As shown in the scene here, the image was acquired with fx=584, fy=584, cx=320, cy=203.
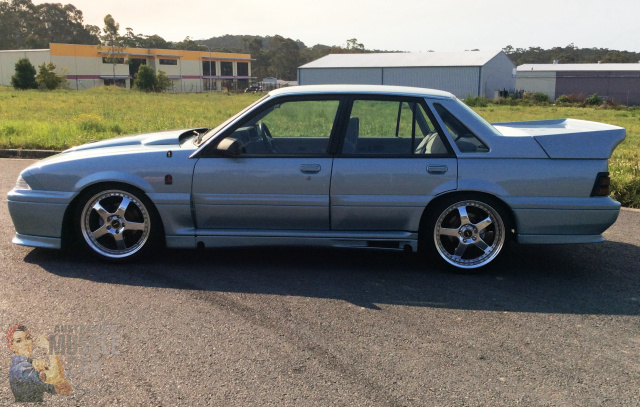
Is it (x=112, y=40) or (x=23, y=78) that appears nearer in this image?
(x=23, y=78)

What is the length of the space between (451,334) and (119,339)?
2106 millimetres

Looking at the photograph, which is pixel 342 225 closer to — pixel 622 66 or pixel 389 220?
pixel 389 220

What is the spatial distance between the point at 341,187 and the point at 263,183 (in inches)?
25.6

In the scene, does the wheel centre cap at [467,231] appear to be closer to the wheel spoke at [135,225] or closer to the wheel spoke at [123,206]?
the wheel spoke at [135,225]

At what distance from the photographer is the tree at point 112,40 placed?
85.7 metres

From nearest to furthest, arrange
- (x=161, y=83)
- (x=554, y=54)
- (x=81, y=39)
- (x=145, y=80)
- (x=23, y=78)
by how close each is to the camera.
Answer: (x=23, y=78)
(x=145, y=80)
(x=161, y=83)
(x=81, y=39)
(x=554, y=54)

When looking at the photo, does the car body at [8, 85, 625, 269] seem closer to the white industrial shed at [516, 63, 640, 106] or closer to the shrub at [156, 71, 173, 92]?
the shrub at [156, 71, 173, 92]

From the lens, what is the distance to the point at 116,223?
498cm

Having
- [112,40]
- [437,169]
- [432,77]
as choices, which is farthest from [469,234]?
[112,40]

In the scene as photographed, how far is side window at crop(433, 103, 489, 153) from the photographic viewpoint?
16.0 feet

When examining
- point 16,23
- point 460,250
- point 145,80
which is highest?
point 16,23

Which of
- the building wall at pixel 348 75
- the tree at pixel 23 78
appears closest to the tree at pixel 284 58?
the building wall at pixel 348 75

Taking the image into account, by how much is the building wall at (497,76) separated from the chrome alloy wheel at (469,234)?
207 ft

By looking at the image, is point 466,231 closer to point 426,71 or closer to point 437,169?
point 437,169
